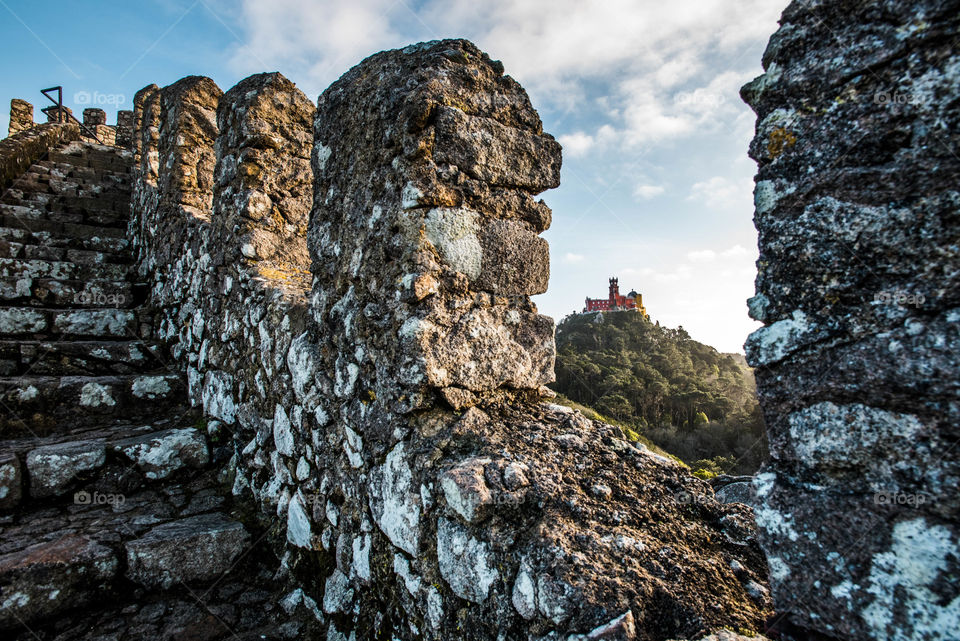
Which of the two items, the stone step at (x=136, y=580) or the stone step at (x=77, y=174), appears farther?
the stone step at (x=77, y=174)

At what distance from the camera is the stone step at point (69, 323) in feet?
12.7

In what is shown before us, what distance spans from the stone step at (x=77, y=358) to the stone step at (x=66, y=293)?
0.85m

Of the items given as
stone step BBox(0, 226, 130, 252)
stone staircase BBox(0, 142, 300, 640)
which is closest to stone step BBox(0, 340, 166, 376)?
stone staircase BBox(0, 142, 300, 640)

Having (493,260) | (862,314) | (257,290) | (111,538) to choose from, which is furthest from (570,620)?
(257,290)

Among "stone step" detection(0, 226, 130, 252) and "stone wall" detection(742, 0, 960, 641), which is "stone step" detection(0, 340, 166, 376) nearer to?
"stone step" detection(0, 226, 130, 252)

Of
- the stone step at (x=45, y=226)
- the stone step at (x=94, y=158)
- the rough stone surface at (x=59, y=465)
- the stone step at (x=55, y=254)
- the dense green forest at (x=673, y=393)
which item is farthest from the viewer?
the dense green forest at (x=673, y=393)

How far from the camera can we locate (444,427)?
1699mm

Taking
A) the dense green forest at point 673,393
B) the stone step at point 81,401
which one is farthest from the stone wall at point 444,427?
the dense green forest at point 673,393

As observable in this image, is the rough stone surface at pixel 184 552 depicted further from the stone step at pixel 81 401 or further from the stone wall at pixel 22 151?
the stone wall at pixel 22 151

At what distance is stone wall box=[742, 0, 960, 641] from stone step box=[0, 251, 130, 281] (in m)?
6.14

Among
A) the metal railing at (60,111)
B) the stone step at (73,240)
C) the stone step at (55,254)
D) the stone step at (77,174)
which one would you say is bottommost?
the stone step at (55,254)
